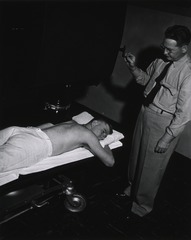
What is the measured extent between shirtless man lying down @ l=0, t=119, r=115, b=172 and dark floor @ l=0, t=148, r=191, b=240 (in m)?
0.21

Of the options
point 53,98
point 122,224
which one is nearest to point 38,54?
point 53,98

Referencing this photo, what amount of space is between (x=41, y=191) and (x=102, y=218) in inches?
23.7

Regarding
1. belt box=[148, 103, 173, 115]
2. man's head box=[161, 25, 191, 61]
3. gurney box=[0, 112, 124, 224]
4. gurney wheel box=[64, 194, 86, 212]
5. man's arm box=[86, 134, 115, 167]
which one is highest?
man's head box=[161, 25, 191, 61]

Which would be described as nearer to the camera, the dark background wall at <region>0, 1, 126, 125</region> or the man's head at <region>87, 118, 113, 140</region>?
the dark background wall at <region>0, 1, 126, 125</region>

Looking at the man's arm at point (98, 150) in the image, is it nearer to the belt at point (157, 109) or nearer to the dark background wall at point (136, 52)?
the belt at point (157, 109)

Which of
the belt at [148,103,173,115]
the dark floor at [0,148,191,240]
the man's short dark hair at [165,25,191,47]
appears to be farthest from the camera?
the belt at [148,103,173,115]

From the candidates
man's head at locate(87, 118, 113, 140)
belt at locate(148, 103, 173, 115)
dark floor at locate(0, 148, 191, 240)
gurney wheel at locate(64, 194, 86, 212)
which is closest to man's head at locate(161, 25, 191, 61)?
belt at locate(148, 103, 173, 115)

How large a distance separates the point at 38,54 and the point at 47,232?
135cm

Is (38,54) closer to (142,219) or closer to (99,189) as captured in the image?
(99,189)

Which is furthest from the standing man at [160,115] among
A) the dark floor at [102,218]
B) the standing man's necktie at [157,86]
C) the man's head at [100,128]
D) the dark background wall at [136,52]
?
the dark background wall at [136,52]

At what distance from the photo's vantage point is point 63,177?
247 cm

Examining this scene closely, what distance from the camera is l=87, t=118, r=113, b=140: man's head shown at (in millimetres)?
2602

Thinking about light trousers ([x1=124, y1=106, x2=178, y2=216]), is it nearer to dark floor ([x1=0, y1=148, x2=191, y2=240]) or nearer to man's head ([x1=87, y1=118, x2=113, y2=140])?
dark floor ([x1=0, y1=148, x2=191, y2=240])

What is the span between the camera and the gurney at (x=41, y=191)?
2.10m
